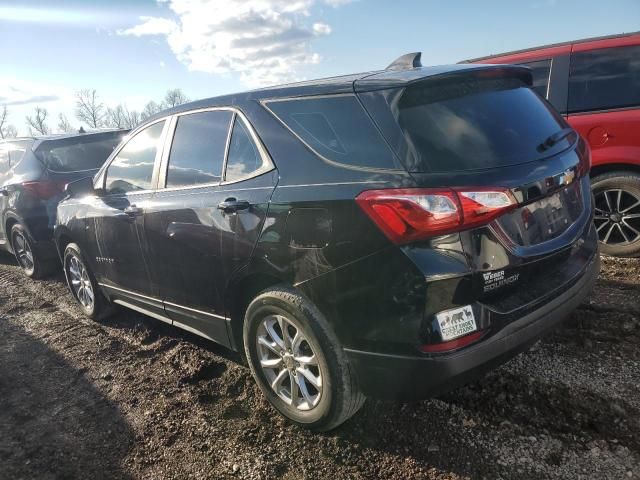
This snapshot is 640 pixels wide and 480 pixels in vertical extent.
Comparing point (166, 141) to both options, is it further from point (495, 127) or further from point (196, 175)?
point (495, 127)

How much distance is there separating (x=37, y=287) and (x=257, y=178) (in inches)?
186

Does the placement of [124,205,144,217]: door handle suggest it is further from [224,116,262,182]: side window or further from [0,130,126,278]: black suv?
[0,130,126,278]: black suv

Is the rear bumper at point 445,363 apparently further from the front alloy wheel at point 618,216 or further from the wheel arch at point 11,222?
the wheel arch at point 11,222

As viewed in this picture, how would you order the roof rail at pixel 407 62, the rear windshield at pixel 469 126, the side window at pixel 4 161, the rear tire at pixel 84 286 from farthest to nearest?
the side window at pixel 4 161 → the rear tire at pixel 84 286 → the roof rail at pixel 407 62 → the rear windshield at pixel 469 126

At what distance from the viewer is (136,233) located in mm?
3594

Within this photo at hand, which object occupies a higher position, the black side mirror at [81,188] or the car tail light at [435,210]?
the black side mirror at [81,188]

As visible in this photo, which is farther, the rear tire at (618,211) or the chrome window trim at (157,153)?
the rear tire at (618,211)

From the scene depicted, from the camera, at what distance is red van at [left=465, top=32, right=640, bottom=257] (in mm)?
4328

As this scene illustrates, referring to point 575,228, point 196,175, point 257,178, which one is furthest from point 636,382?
point 196,175

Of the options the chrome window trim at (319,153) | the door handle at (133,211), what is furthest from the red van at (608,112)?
the door handle at (133,211)

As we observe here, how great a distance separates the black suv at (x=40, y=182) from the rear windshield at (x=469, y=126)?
5070 millimetres

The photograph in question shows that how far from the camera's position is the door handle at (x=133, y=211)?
3542 millimetres

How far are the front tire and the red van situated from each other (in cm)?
342

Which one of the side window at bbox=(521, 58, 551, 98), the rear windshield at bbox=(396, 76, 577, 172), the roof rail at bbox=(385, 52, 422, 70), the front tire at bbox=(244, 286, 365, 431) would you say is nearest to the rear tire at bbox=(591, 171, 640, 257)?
the side window at bbox=(521, 58, 551, 98)
